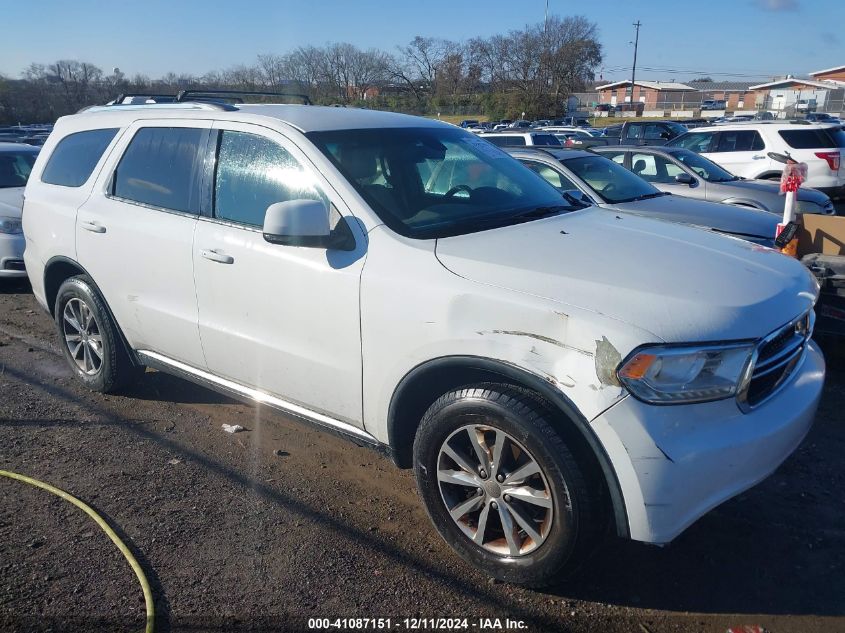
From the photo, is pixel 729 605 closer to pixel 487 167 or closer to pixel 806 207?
pixel 487 167

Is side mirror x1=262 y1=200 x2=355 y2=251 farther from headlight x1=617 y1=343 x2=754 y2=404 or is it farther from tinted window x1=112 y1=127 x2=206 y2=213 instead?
headlight x1=617 y1=343 x2=754 y2=404

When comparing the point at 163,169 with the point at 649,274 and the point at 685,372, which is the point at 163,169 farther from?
the point at 685,372

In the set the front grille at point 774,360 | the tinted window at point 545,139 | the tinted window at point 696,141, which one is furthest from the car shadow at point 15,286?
the tinted window at point 545,139

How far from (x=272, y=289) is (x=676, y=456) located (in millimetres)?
1973

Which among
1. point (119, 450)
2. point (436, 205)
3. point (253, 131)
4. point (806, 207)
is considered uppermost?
point (253, 131)

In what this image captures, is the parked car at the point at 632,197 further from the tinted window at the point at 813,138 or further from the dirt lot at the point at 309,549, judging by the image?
the tinted window at the point at 813,138

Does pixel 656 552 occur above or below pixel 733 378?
below

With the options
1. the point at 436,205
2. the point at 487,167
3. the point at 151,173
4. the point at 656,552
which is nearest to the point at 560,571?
the point at 656,552

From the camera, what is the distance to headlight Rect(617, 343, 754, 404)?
7.80 ft

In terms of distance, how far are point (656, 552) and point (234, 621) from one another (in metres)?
1.82

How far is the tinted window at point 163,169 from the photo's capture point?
12.8 ft

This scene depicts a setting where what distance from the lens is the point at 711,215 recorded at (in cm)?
688

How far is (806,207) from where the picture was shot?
941 cm

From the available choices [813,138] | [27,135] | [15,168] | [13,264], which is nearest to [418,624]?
[13,264]
